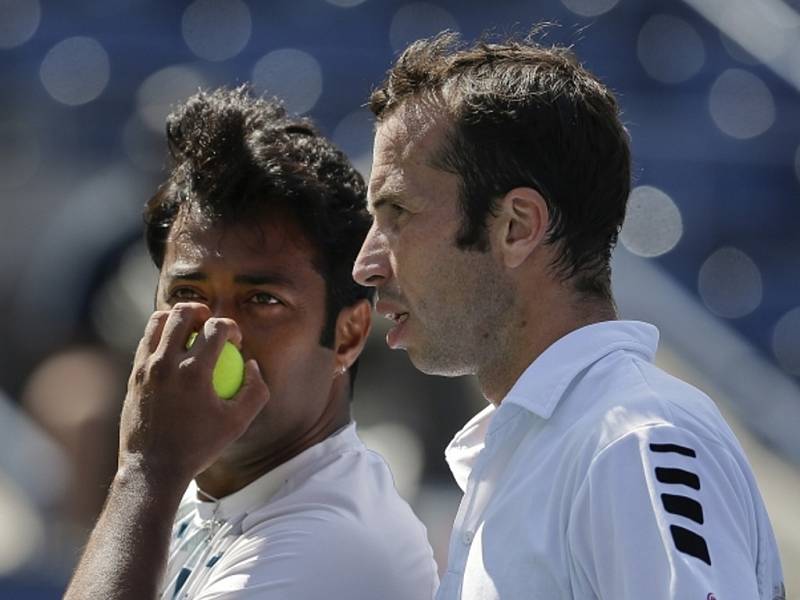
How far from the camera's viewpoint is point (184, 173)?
2.88m

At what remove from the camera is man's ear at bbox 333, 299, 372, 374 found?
2.80m

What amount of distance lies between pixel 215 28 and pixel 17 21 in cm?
88

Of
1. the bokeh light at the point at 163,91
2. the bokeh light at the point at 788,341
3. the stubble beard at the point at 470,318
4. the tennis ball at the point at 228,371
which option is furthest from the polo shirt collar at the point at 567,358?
the bokeh light at the point at 788,341

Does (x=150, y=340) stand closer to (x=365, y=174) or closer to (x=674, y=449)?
(x=674, y=449)

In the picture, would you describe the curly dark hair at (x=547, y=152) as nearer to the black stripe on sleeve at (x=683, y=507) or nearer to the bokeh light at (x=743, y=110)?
the black stripe on sleeve at (x=683, y=507)

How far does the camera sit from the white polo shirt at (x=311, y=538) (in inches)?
92.0

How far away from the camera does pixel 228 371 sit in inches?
98.3

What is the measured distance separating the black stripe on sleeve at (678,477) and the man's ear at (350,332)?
4.07ft

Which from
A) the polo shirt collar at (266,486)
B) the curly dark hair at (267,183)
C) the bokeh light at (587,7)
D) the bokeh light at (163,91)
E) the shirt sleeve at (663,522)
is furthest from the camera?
the bokeh light at (587,7)

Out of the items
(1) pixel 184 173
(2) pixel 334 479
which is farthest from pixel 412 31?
(2) pixel 334 479

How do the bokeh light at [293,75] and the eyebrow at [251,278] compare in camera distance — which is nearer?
the eyebrow at [251,278]

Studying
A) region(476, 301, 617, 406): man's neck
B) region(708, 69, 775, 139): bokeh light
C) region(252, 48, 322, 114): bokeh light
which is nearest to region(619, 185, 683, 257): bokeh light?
region(708, 69, 775, 139): bokeh light

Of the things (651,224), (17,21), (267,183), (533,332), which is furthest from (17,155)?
(533,332)

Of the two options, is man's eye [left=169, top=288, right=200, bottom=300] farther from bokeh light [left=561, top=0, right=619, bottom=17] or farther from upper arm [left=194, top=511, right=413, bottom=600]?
bokeh light [left=561, top=0, right=619, bottom=17]
